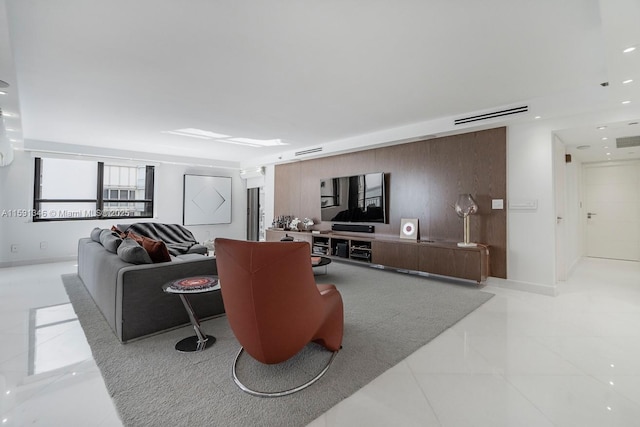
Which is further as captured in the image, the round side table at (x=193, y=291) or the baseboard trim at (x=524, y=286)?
the baseboard trim at (x=524, y=286)

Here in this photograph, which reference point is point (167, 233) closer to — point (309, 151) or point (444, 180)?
point (309, 151)

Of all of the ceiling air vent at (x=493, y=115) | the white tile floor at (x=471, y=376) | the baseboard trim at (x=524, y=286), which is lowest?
the white tile floor at (x=471, y=376)

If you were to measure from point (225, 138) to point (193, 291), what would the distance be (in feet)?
14.3

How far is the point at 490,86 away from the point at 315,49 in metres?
2.15

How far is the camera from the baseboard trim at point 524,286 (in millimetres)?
3840

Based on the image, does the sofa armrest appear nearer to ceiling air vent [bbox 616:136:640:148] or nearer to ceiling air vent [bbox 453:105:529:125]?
ceiling air vent [bbox 453:105:529:125]

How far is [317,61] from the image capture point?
2.82 metres

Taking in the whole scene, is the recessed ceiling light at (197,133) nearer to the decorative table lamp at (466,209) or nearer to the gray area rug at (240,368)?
the gray area rug at (240,368)

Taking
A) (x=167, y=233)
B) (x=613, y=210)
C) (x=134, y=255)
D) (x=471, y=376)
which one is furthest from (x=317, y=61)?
(x=613, y=210)

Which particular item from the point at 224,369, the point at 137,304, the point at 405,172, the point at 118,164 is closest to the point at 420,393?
the point at 224,369

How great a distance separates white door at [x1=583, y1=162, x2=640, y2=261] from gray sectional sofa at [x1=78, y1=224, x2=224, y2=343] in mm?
7810

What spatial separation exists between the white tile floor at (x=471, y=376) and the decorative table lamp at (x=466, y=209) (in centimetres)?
119

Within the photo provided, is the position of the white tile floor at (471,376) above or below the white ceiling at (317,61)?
below

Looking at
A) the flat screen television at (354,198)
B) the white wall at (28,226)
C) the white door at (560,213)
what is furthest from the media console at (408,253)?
the white wall at (28,226)
